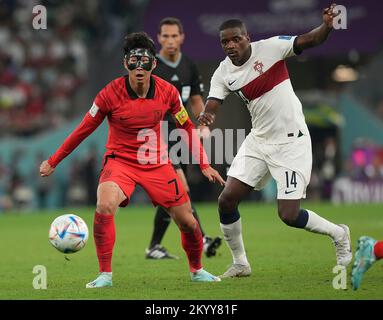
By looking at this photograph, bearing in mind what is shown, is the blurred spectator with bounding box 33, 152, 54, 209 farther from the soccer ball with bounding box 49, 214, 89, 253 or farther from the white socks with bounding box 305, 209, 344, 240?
the white socks with bounding box 305, 209, 344, 240

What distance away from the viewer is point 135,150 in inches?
361

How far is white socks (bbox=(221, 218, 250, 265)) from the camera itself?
9641mm

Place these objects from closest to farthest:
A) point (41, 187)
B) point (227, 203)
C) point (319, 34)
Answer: point (319, 34), point (227, 203), point (41, 187)

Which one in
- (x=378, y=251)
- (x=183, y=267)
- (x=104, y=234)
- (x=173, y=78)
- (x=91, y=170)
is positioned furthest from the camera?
(x=91, y=170)

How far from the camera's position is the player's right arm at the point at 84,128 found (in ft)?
29.3

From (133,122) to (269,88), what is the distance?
1.38 meters

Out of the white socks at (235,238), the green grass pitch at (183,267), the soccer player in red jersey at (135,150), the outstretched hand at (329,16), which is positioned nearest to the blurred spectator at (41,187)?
the green grass pitch at (183,267)

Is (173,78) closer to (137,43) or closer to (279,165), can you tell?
(137,43)

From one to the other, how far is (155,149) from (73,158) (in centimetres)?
1625

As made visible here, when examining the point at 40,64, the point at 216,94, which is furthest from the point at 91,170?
the point at 216,94

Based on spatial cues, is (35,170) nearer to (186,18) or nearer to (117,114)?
(186,18)

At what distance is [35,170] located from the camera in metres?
24.8

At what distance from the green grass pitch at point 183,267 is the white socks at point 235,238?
29cm
